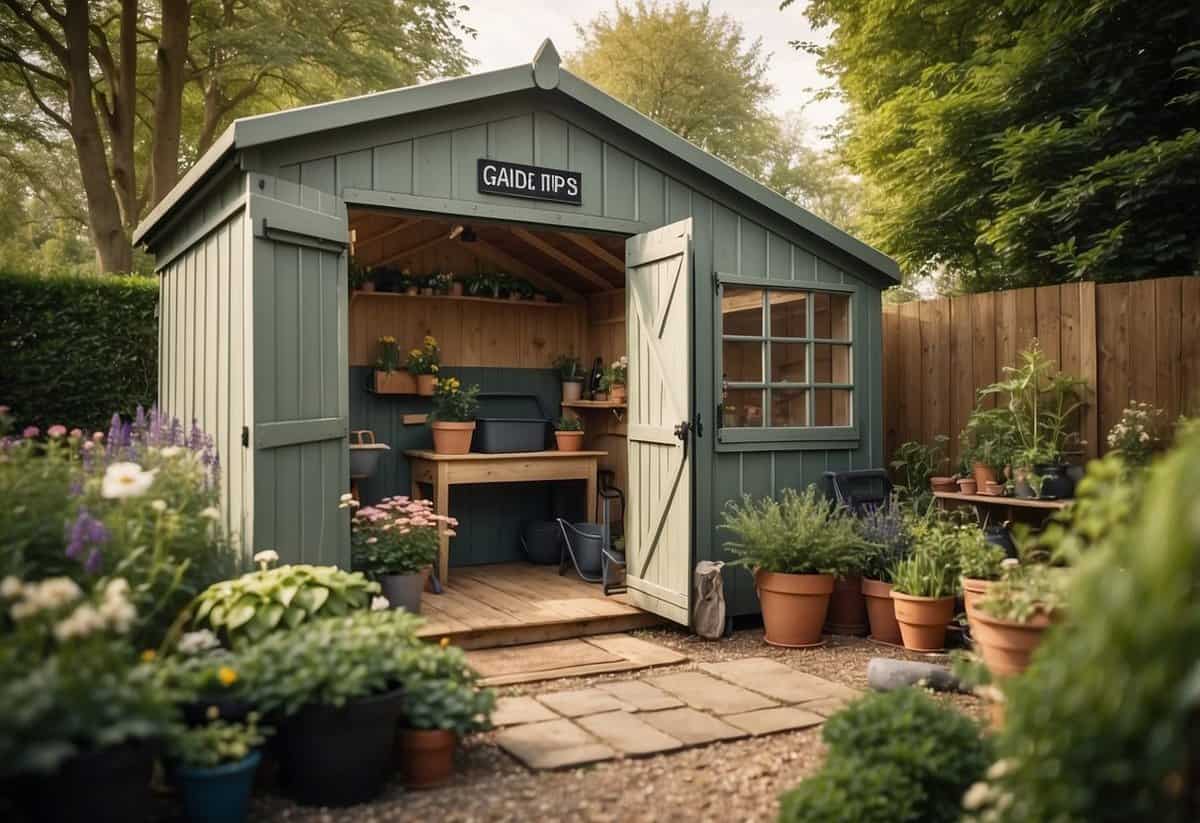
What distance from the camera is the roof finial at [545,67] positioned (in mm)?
5016

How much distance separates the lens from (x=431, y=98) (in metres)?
Result: 4.73

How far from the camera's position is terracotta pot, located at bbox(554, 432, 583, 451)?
7066 mm

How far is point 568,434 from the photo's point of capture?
7.07 meters

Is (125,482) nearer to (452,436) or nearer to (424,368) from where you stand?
(452,436)

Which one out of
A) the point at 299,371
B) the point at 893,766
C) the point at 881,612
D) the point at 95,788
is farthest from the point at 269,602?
A: the point at 881,612

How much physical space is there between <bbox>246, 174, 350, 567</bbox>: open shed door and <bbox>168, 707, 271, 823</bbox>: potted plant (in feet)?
4.32

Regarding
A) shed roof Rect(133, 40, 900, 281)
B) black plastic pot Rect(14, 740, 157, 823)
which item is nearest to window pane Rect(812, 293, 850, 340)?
shed roof Rect(133, 40, 900, 281)

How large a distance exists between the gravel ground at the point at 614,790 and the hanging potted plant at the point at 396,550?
1.67m

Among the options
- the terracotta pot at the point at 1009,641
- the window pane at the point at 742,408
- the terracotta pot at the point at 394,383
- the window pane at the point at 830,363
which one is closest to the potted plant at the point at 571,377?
the terracotta pot at the point at 394,383

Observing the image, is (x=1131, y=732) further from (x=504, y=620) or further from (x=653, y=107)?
(x=653, y=107)

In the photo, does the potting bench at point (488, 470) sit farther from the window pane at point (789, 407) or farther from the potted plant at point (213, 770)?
the potted plant at point (213, 770)

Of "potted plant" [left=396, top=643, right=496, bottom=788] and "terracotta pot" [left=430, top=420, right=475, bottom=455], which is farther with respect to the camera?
"terracotta pot" [left=430, top=420, right=475, bottom=455]

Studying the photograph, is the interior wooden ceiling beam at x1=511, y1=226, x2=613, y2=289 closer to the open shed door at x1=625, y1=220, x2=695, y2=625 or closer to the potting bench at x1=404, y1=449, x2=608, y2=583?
the potting bench at x1=404, y1=449, x2=608, y2=583

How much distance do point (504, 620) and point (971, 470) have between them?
2.97 metres
